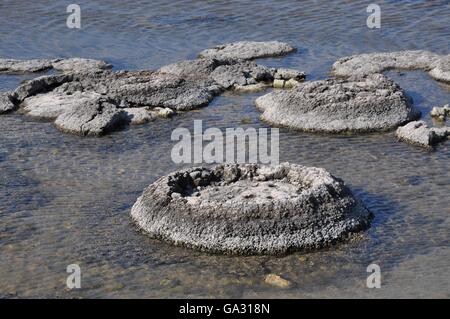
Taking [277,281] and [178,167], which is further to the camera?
[178,167]

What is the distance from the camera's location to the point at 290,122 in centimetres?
1898

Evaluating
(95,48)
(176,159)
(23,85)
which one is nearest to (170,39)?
(95,48)

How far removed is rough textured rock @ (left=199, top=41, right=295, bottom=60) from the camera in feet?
82.3

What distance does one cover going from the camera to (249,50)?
2545 cm

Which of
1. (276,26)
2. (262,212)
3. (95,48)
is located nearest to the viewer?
(262,212)

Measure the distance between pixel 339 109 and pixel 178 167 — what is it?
400 cm

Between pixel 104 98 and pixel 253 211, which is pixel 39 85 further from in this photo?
pixel 253 211

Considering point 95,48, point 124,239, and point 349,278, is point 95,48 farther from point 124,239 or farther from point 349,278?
point 349,278

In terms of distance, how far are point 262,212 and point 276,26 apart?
54.0ft

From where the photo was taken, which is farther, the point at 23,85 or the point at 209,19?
the point at 209,19

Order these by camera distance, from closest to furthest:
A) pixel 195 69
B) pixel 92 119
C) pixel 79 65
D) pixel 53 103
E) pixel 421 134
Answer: pixel 421 134 → pixel 92 119 → pixel 53 103 → pixel 195 69 → pixel 79 65

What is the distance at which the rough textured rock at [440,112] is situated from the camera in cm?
1948

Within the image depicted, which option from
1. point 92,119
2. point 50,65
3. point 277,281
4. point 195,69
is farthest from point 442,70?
point 277,281

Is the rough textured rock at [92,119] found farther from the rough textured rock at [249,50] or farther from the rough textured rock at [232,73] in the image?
the rough textured rock at [249,50]
